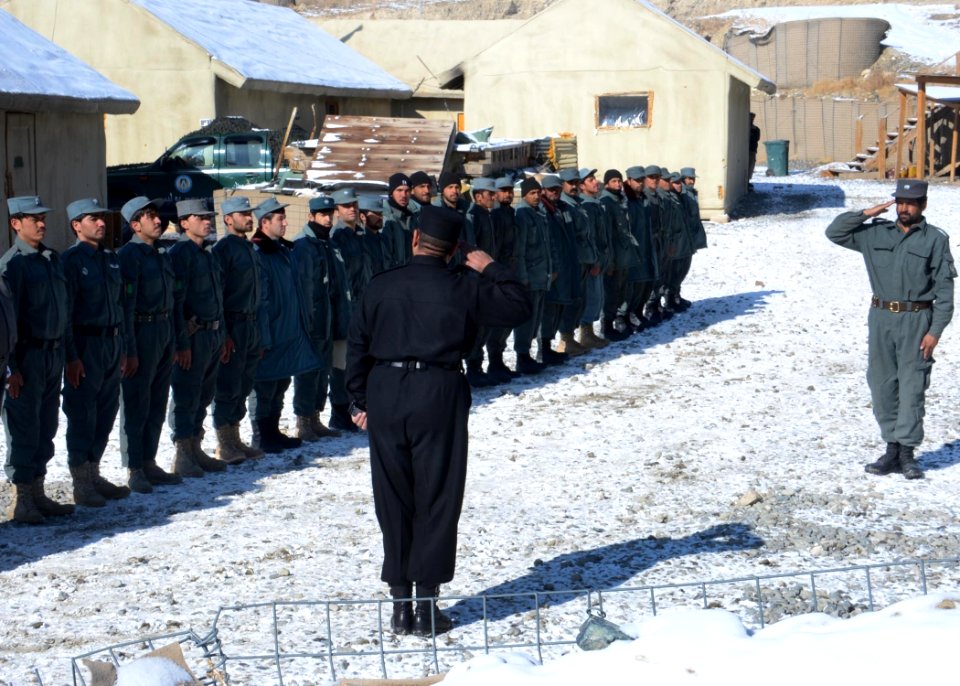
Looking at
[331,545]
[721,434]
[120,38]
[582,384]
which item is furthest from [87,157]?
[331,545]

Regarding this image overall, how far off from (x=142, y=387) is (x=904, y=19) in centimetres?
6248

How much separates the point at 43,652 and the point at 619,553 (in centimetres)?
294

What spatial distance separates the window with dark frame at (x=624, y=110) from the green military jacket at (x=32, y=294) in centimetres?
2038

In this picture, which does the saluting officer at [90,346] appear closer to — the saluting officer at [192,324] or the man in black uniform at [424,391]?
the saluting officer at [192,324]

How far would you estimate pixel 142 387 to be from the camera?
28.2 feet

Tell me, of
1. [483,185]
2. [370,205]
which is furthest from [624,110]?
[370,205]

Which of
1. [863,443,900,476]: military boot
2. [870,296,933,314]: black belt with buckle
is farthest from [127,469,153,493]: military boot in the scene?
[870,296,933,314]: black belt with buckle

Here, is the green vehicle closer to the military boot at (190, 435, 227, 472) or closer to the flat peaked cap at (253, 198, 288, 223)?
the flat peaked cap at (253, 198, 288, 223)

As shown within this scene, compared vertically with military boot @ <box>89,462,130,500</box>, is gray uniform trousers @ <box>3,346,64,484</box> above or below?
above

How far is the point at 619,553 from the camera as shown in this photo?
7.32 meters

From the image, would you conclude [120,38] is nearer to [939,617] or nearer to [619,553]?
[619,553]

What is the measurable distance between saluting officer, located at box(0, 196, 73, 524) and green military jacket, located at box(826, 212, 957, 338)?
4.80m

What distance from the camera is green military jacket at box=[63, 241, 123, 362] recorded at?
7.95 m

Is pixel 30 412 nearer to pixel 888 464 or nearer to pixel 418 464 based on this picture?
pixel 418 464
